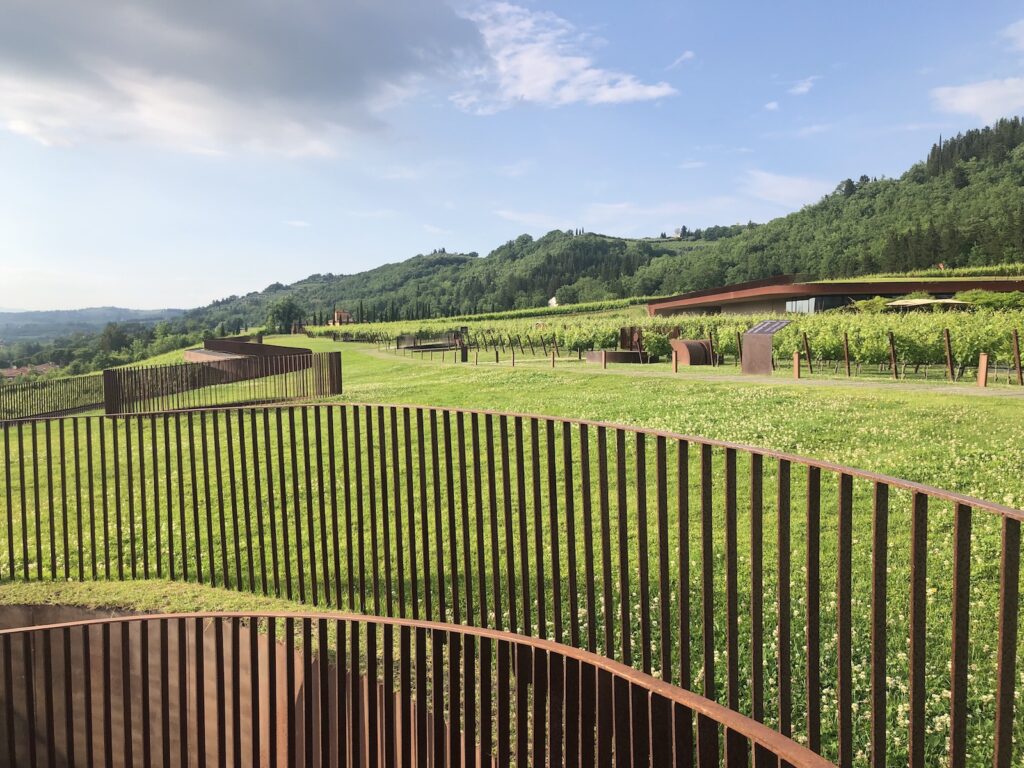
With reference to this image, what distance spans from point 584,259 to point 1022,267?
99466 millimetres

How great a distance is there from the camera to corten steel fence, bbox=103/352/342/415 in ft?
59.9

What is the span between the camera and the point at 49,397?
21.8 metres

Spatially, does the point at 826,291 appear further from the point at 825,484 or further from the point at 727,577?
the point at 727,577

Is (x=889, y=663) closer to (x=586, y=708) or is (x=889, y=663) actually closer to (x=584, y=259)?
(x=586, y=708)

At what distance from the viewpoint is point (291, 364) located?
65.0ft

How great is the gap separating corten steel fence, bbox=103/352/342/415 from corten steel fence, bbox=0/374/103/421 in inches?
140

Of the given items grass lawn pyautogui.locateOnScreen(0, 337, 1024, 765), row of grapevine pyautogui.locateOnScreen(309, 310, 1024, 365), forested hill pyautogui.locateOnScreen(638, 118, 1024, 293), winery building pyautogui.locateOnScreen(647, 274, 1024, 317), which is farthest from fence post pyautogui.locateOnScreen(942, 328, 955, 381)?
forested hill pyautogui.locateOnScreen(638, 118, 1024, 293)

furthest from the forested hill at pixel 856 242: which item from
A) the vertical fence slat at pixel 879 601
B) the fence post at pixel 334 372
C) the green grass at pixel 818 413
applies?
the vertical fence slat at pixel 879 601

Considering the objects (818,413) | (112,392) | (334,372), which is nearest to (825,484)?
(818,413)

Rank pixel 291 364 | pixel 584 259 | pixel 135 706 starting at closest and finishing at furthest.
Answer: pixel 135 706 < pixel 291 364 < pixel 584 259

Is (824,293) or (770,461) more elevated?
(824,293)

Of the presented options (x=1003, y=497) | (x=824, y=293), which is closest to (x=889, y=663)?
(x=1003, y=497)

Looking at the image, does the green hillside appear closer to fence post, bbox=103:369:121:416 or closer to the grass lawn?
the grass lawn

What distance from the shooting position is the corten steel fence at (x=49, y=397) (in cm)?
2150
